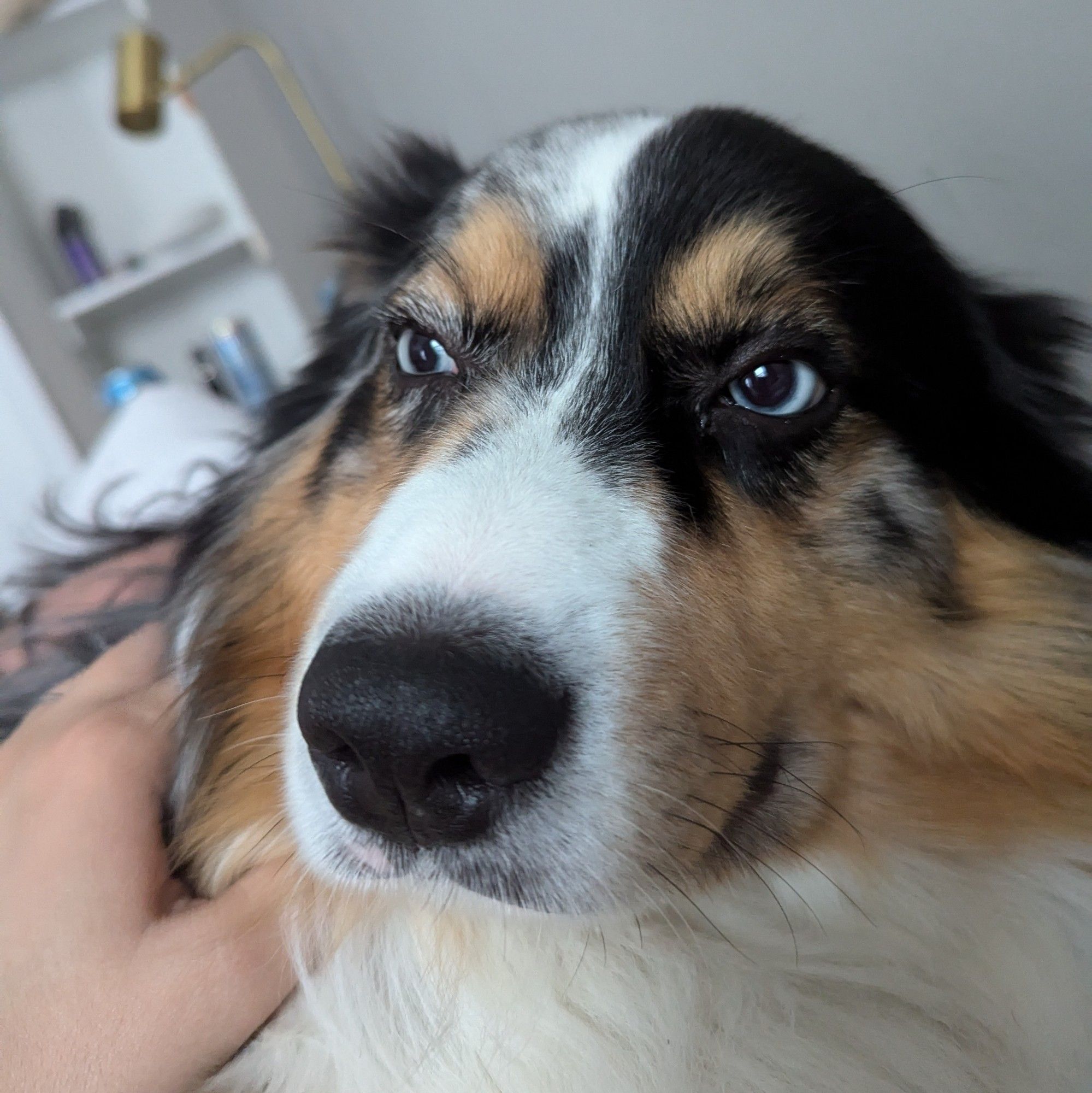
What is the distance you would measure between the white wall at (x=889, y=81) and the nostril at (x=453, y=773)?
5.35 feet

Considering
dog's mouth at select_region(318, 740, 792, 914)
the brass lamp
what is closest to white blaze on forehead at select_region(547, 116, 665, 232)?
dog's mouth at select_region(318, 740, 792, 914)

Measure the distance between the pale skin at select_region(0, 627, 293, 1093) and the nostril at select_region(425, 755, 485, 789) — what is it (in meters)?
0.54

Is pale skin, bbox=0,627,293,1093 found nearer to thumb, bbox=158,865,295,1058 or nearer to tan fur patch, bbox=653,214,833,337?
thumb, bbox=158,865,295,1058

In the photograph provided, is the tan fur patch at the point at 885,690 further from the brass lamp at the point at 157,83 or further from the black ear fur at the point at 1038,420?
the brass lamp at the point at 157,83

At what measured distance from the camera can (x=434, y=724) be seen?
760 millimetres

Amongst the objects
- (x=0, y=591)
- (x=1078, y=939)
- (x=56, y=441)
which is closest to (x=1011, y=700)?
(x=1078, y=939)

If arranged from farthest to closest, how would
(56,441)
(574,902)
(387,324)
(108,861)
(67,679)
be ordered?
(56,441), (67,679), (387,324), (108,861), (574,902)

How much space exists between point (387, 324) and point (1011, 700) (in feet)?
3.57

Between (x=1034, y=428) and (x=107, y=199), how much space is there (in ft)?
13.8

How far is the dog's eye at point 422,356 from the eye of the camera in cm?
132

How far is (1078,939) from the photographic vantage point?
47.4 inches

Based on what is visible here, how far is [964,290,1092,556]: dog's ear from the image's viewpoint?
128 cm

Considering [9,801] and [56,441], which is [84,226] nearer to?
[56,441]

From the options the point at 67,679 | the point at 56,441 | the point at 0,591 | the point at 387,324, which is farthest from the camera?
the point at 56,441
